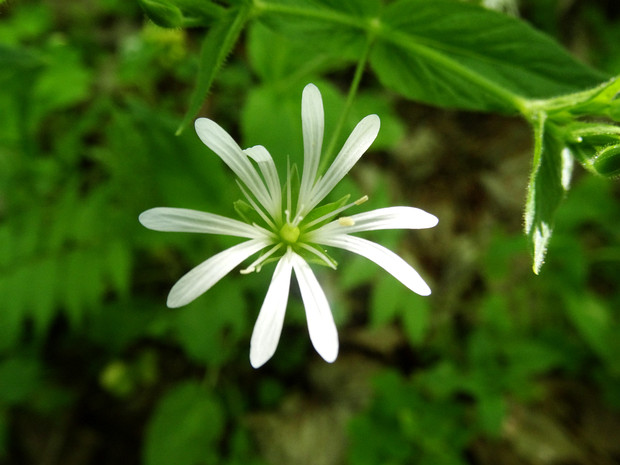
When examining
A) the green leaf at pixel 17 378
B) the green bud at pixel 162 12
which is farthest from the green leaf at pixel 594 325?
the green leaf at pixel 17 378

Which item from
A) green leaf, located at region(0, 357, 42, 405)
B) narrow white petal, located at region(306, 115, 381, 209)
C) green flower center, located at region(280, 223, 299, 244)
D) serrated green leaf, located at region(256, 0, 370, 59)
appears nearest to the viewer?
narrow white petal, located at region(306, 115, 381, 209)

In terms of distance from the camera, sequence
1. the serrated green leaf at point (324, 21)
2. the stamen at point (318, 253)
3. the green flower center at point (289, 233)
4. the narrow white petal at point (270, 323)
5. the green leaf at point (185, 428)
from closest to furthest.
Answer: the narrow white petal at point (270, 323) < the stamen at point (318, 253) < the green flower center at point (289, 233) < the serrated green leaf at point (324, 21) < the green leaf at point (185, 428)

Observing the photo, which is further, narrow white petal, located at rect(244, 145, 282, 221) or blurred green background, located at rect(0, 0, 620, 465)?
blurred green background, located at rect(0, 0, 620, 465)

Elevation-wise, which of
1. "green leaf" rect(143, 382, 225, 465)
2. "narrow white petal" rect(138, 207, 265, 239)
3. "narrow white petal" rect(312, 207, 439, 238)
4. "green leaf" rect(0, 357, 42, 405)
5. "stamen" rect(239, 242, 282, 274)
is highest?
"narrow white petal" rect(312, 207, 439, 238)

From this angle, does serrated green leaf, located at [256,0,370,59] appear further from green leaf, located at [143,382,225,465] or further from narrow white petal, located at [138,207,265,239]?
green leaf, located at [143,382,225,465]

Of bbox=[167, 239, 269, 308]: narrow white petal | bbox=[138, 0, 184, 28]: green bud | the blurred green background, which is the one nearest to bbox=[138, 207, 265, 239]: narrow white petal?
bbox=[167, 239, 269, 308]: narrow white petal

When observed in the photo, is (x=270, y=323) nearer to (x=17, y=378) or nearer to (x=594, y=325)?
(x=17, y=378)

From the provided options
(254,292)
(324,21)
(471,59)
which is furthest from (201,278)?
(254,292)

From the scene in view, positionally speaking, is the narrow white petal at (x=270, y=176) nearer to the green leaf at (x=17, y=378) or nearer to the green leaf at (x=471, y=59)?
the green leaf at (x=471, y=59)
